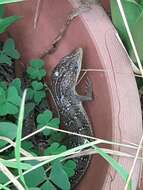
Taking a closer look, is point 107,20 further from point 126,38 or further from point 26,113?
point 26,113

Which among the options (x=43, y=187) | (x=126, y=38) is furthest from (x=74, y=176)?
(x=126, y=38)

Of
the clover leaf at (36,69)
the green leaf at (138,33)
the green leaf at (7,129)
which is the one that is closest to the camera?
the green leaf at (7,129)

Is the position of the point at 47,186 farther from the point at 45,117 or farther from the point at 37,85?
the point at 37,85

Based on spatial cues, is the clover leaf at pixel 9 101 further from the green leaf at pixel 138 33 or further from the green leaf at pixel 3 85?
the green leaf at pixel 138 33

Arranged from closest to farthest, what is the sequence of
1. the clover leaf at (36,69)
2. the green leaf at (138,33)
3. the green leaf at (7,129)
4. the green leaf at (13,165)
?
the green leaf at (13,165)
the green leaf at (7,129)
the green leaf at (138,33)
the clover leaf at (36,69)

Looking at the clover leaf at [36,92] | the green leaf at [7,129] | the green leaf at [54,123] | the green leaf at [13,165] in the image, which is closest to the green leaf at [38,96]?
the clover leaf at [36,92]

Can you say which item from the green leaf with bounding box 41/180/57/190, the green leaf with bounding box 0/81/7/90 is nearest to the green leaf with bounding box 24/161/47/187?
the green leaf with bounding box 41/180/57/190
